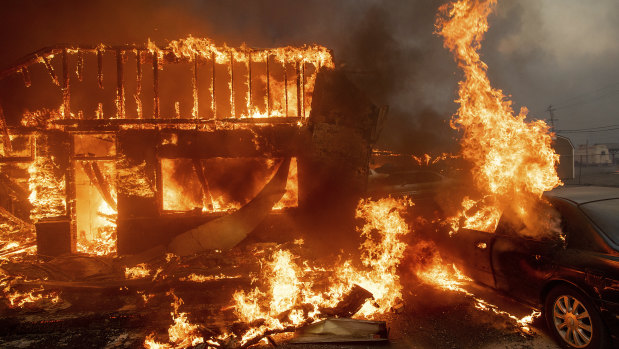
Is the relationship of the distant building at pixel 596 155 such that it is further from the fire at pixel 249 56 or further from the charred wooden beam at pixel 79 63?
the charred wooden beam at pixel 79 63

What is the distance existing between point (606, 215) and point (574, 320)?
52.7 inches

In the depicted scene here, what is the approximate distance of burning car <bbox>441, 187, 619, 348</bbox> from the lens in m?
3.34

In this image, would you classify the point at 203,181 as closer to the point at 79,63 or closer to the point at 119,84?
the point at 119,84

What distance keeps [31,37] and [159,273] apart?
11673 mm

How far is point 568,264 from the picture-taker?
367cm

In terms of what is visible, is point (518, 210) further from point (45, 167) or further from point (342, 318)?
point (45, 167)

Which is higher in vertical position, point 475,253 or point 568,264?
point 568,264

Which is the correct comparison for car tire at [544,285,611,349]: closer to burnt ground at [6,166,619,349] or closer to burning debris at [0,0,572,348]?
burnt ground at [6,166,619,349]

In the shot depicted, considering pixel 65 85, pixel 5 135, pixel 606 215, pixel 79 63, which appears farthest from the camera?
pixel 79 63

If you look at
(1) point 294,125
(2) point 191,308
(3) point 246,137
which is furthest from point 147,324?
(1) point 294,125

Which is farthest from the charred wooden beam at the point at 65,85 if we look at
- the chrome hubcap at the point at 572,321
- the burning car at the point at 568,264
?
the chrome hubcap at the point at 572,321

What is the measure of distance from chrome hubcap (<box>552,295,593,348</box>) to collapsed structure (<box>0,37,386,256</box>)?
14.6 ft

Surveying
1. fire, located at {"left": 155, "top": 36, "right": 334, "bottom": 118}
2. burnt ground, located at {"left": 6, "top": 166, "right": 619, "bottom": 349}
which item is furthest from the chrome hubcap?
fire, located at {"left": 155, "top": 36, "right": 334, "bottom": 118}

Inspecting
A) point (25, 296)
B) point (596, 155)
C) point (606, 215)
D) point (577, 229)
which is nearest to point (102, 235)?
point (25, 296)
